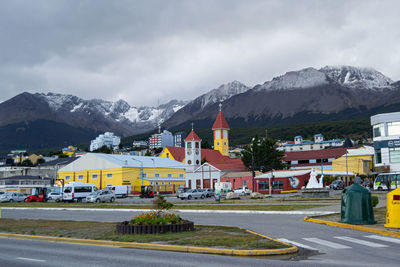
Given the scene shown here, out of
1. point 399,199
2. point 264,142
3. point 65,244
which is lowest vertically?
point 65,244

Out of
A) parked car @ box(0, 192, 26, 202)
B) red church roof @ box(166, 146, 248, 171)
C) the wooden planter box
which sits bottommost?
parked car @ box(0, 192, 26, 202)

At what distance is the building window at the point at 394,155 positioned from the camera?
5917 cm

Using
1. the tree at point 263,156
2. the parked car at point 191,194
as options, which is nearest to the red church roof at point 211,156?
the tree at point 263,156

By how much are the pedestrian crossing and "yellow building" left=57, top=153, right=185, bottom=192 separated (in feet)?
223

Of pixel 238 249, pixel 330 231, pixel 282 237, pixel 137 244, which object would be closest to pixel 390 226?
pixel 330 231

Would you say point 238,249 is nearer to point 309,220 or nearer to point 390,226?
point 390,226

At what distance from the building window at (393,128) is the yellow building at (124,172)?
43.5 meters

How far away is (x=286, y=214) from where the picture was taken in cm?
2653

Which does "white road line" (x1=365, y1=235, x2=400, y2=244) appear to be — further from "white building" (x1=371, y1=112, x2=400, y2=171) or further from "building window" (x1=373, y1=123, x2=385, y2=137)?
"building window" (x1=373, y1=123, x2=385, y2=137)

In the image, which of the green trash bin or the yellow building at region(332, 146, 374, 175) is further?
the yellow building at region(332, 146, 374, 175)

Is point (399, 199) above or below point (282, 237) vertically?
above

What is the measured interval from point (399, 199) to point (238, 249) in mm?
7490

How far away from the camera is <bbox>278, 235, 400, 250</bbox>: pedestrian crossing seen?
43.1 ft

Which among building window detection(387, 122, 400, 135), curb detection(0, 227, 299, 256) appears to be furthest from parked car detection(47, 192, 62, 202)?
building window detection(387, 122, 400, 135)
